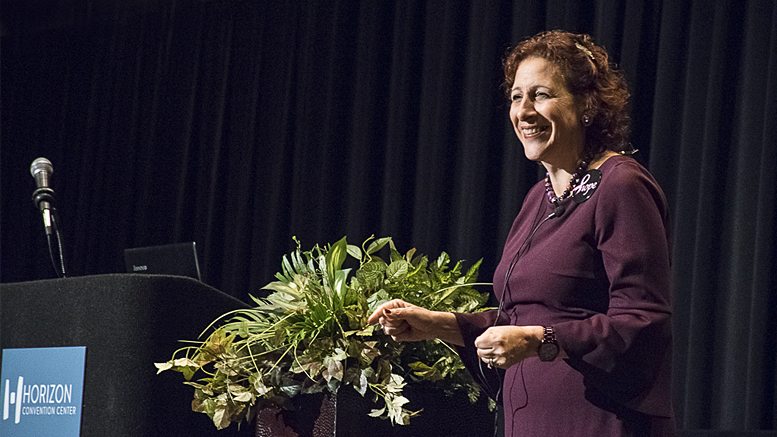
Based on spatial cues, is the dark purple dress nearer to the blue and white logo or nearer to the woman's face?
the woman's face

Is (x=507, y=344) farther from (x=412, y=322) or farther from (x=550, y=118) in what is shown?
(x=550, y=118)

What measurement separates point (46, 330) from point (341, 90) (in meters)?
2.63

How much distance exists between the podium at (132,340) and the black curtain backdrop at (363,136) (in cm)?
125

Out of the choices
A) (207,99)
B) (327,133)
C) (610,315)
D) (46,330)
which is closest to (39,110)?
(207,99)

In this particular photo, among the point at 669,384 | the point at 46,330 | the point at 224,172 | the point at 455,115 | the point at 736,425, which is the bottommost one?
the point at 736,425

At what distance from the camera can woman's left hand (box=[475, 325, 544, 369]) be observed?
1.16 m

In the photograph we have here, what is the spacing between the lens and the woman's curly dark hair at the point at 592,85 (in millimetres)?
1403

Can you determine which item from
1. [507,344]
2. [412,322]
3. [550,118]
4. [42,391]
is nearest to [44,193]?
[42,391]

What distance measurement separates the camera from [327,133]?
457 cm

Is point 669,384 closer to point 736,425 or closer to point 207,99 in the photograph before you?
point 736,425

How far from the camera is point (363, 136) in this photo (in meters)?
4.41

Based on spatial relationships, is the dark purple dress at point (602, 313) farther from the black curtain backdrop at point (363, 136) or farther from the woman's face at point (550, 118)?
the black curtain backdrop at point (363, 136)

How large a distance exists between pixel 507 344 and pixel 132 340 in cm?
120

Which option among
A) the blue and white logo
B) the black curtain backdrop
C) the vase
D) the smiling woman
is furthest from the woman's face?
the black curtain backdrop
